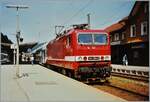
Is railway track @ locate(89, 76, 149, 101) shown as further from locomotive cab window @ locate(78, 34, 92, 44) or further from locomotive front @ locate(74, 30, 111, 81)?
locomotive cab window @ locate(78, 34, 92, 44)

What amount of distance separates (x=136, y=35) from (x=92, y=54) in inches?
890

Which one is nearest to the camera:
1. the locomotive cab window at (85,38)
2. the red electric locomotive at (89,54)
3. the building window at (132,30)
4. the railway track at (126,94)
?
the railway track at (126,94)

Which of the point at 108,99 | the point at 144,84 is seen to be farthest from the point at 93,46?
the point at 108,99

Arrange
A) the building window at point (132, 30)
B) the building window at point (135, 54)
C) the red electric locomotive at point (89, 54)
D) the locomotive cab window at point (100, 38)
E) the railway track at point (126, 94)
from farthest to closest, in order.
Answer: the building window at point (132, 30) → the building window at point (135, 54) → the locomotive cab window at point (100, 38) → the red electric locomotive at point (89, 54) → the railway track at point (126, 94)

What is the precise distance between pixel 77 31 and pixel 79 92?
20.7 ft

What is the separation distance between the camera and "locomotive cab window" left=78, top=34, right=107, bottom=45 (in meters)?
19.7

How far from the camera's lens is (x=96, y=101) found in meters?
11.5

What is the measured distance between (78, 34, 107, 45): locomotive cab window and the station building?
1716 cm

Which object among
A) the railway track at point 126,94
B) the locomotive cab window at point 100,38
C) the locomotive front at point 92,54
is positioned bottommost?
the railway track at point 126,94

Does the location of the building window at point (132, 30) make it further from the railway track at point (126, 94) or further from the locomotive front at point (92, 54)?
the railway track at point (126, 94)

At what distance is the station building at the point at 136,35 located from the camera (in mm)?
38594

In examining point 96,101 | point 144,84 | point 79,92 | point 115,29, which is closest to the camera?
point 96,101

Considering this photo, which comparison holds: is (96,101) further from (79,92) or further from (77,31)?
(77,31)

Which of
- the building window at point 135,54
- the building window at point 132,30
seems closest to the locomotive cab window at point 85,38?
the building window at point 135,54
